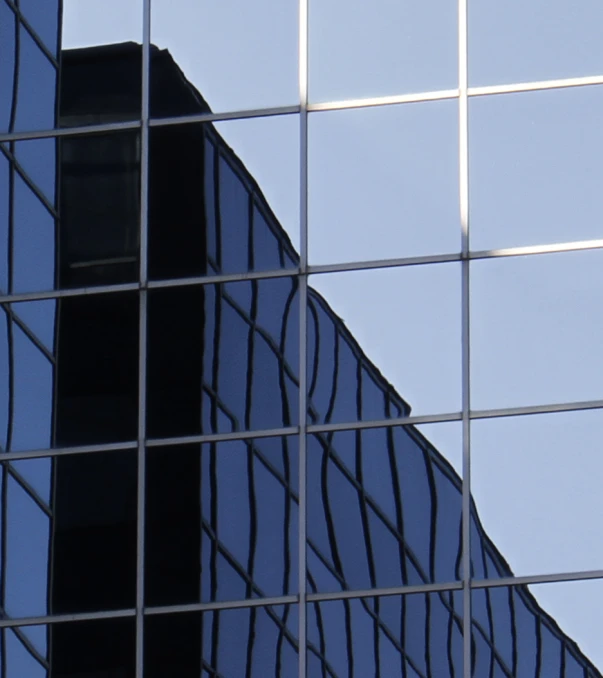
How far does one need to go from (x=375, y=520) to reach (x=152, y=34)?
638 cm

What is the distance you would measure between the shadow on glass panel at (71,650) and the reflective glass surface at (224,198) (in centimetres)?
401

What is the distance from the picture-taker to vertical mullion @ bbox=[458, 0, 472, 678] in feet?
72.3

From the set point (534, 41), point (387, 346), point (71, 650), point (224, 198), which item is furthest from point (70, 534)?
point (534, 41)

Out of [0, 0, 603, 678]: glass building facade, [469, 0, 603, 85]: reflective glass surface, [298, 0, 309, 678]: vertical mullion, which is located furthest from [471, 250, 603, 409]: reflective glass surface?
[469, 0, 603, 85]: reflective glass surface

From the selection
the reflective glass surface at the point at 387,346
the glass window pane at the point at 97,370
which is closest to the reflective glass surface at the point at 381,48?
the reflective glass surface at the point at 387,346

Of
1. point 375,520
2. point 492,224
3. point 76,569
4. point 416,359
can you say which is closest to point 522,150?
point 492,224

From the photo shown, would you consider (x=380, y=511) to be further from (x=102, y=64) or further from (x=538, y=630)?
(x=102, y=64)

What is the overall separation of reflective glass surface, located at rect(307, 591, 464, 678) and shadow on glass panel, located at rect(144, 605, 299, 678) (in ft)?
0.90

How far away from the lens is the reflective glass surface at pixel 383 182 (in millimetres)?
23250

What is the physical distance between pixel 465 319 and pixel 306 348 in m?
1.75

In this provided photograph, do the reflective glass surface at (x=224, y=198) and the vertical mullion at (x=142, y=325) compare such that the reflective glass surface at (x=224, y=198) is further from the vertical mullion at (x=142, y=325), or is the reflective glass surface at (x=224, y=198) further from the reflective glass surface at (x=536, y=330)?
the reflective glass surface at (x=536, y=330)

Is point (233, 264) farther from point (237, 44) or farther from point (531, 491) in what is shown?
point (531, 491)

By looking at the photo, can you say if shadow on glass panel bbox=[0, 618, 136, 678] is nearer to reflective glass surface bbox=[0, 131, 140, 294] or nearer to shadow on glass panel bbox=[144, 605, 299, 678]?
shadow on glass panel bbox=[144, 605, 299, 678]

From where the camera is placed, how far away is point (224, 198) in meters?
23.8
